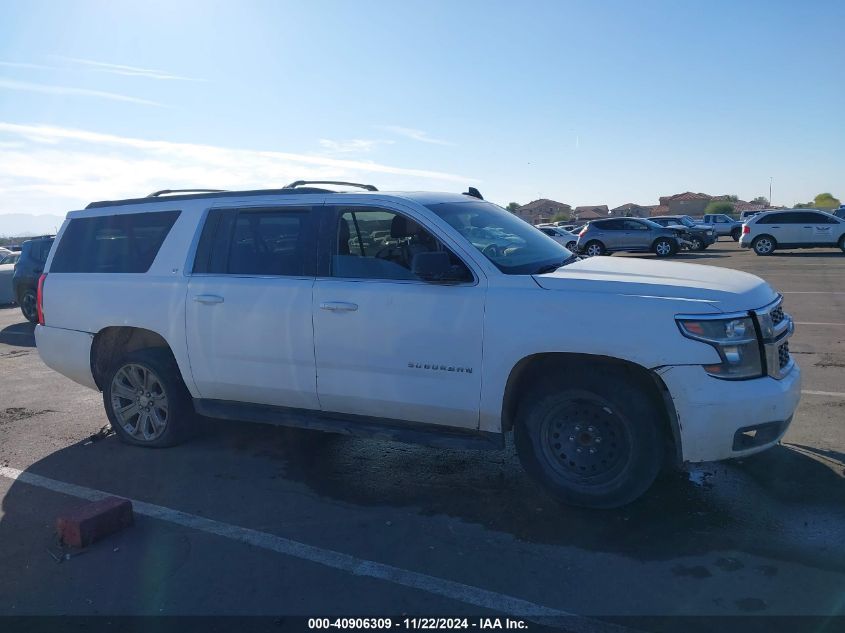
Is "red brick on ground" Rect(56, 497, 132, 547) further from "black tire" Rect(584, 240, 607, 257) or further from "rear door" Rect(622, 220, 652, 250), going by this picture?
"rear door" Rect(622, 220, 652, 250)

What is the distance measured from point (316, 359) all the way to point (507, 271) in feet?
4.79

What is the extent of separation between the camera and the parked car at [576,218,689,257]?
91.2ft

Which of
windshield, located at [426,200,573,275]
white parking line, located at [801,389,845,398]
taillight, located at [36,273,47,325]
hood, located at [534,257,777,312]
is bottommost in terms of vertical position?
white parking line, located at [801,389,845,398]

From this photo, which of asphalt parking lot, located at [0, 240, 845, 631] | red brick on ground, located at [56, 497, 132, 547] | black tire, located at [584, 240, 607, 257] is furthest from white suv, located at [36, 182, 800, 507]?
black tire, located at [584, 240, 607, 257]

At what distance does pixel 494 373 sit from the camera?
4.46m

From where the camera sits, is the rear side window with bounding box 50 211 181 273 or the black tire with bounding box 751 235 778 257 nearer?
the rear side window with bounding box 50 211 181 273

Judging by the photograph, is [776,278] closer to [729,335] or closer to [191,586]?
[729,335]

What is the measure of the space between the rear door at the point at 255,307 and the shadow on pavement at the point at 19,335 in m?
7.84

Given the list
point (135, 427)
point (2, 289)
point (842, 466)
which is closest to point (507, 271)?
point (842, 466)

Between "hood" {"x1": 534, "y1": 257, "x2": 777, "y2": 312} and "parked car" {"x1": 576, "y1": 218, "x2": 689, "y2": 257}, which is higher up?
"hood" {"x1": 534, "y1": 257, "x2": 777, "y2": 312}

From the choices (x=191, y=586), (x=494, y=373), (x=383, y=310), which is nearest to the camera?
(x=191, y=586)

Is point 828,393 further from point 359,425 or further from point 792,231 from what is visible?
point 792,231

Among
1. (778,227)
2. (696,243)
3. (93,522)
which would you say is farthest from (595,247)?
(93,522)

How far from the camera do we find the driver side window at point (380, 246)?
4.87 meters
